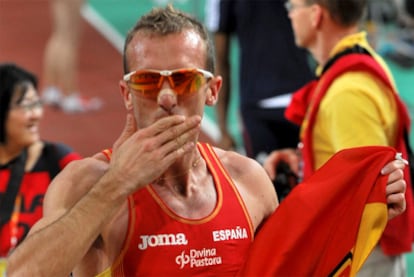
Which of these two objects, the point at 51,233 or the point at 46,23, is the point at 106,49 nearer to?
the point at 46,23

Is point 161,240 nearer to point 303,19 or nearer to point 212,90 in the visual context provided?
point 212,90

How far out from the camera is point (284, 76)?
4.79 m

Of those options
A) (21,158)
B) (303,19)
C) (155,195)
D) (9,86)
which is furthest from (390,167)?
(9,86)

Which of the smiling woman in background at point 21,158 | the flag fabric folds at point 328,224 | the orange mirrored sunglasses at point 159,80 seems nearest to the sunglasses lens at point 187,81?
the orange mirrored sunglasses at point 159,80

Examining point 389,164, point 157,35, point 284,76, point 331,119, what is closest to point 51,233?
point 157,35

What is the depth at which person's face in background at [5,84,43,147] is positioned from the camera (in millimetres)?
3947

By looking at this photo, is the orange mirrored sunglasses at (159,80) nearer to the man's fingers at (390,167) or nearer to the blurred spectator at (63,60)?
the man's fingers at (390,167)

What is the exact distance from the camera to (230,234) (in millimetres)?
2330

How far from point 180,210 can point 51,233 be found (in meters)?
0.43

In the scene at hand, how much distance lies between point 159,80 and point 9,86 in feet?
6.52

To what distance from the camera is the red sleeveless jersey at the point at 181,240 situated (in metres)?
2.20

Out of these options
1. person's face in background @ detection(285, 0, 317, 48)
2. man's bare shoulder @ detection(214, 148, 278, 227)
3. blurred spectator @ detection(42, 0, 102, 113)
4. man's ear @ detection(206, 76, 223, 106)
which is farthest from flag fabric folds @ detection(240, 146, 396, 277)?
blurred spectator @ detection(42, 0, 102, 113)

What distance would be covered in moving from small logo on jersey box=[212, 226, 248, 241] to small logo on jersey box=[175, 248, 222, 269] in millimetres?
41

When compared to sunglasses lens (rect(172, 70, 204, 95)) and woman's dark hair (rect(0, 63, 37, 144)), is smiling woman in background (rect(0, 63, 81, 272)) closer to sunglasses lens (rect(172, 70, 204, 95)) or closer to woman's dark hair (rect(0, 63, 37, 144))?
woman's dark hair (rect(0, 63, 37, 144))
